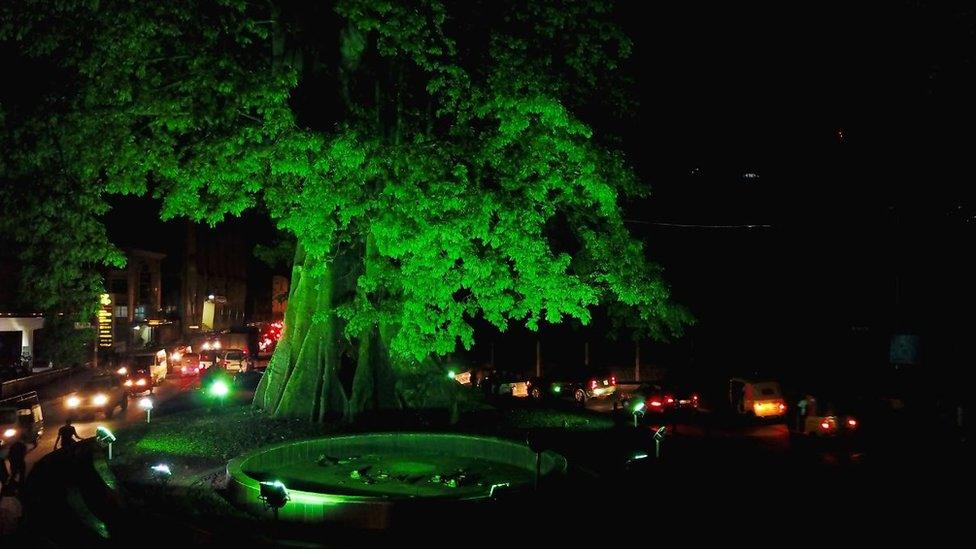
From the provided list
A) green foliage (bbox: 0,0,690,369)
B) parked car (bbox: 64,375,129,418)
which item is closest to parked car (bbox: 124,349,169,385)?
parked car (bbox: 64,375,129,418)

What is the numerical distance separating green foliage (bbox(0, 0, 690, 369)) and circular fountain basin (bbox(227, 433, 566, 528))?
2.63 meters

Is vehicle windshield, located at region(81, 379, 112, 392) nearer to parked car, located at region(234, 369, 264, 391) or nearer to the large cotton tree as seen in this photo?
parked car, located at region(234, 369, 264, 391)

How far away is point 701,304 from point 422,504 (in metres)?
31.1

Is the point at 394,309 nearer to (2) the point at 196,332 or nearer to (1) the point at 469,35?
(1) the point at 469,35

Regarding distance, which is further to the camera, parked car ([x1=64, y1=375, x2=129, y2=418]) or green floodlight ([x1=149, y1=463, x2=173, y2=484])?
parked car ([x1=64, y1=375, x2=129, y2=418])

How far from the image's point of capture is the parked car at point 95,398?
2797 centimetres

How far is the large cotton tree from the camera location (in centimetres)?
1588

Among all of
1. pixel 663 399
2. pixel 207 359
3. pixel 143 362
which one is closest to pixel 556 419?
pixel 663 399

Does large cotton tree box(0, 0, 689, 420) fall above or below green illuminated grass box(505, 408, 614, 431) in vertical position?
above

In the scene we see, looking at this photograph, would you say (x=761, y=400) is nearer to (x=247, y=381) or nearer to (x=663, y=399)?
(x=663, y=399)

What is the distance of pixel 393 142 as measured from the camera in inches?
699

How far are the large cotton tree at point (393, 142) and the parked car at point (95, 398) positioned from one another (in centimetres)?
1238

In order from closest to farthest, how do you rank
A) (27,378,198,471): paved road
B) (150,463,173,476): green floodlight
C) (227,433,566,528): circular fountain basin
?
(227,433,566,528): circular fountain basin < (150,463,173,476): green floodlight < (27,378,198,471): paved road

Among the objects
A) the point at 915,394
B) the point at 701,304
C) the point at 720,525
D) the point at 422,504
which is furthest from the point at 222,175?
the point at 701,304
